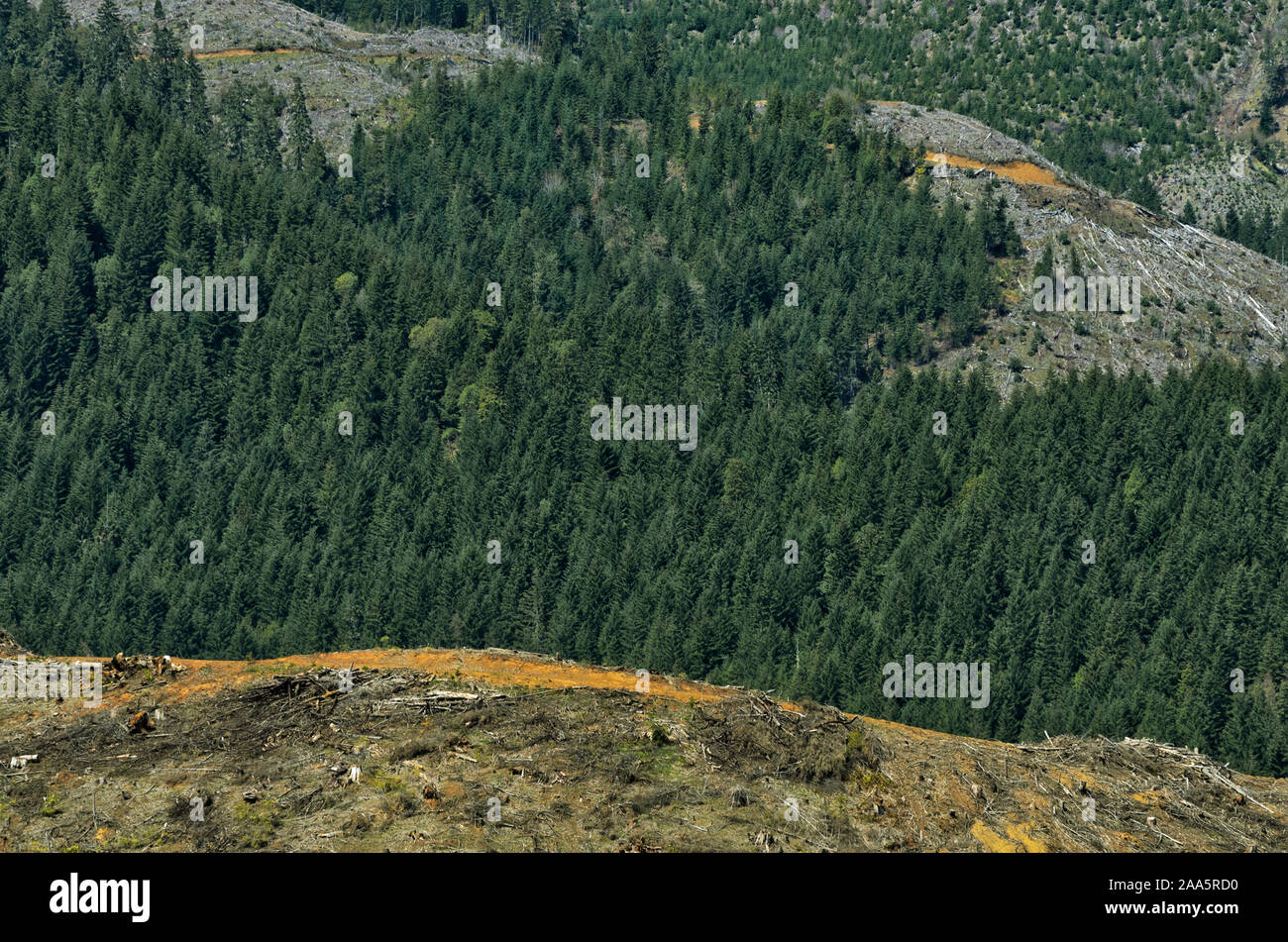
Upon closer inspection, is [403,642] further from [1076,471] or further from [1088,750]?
[1088,750]

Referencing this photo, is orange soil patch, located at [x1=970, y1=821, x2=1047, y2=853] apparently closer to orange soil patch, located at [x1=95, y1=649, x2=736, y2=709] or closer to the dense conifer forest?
orange soil patch, located at [x1=95, y1=649, x2=736, y2=709]

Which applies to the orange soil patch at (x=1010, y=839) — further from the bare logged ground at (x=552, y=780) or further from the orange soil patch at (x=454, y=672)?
the orange soil patch at (x=454, y=672)

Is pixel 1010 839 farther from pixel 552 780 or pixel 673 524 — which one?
pixel 673 524

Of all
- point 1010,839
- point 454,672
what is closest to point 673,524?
point 454,672

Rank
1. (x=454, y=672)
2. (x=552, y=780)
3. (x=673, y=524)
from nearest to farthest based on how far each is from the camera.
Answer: (x=552, y=780)
(x=454, y=672)
(x=673, y=524)

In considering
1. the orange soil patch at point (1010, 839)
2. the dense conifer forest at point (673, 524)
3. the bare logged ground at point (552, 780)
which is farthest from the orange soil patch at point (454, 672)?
the dense conifer forest at point (673, 524)

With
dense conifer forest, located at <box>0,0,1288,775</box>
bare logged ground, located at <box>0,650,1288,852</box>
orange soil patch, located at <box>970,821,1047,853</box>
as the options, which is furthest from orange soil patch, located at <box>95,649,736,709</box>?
dense conifer forest, located at <box>0,0,1288,775</box>

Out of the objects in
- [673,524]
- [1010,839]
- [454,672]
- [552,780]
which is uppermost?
[552,780]

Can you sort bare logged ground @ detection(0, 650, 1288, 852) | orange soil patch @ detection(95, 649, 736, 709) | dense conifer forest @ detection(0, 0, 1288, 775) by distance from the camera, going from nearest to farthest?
bare logged ground @ detection(0, 650, 1288, 852), orange soil patch @ detection(95, 649, 736, 709), dense conifer forest @ detection(0, 0, 1288, 775)

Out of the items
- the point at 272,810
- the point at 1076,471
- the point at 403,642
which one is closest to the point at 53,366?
the point at 403,642

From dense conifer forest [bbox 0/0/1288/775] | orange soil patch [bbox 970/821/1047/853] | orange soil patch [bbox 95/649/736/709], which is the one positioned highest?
orange soil patch [bbox 970/821/1047/853]
